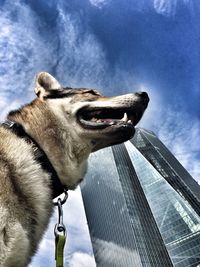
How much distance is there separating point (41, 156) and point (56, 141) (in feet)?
1.36

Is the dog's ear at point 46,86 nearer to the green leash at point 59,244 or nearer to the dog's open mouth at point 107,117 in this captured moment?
the dog's open mouth at point 107,117

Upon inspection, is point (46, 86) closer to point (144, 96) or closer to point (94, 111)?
point (94, 111)

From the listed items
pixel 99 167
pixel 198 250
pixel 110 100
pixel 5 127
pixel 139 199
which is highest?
pixel 99 167

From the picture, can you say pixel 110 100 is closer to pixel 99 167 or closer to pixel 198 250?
pixel 198 250

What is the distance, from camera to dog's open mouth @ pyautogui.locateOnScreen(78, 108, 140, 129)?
4.81m

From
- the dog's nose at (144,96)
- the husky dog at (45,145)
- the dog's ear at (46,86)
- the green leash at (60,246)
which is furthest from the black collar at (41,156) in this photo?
the dog's nose at (144,96)

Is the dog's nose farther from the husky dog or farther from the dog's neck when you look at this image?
the dog's neck

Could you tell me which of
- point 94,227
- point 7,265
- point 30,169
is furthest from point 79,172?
point 94,227

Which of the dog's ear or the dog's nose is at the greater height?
the dog's ear

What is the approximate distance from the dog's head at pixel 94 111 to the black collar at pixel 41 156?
71cm

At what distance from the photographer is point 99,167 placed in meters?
138

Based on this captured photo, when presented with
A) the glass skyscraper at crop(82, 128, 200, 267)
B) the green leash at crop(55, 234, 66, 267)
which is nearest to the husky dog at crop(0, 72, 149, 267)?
the green leash at crop(55, 234, 66, 267)

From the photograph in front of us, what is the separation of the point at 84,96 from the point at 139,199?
390 ft

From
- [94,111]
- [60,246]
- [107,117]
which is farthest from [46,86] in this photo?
[60,246]
